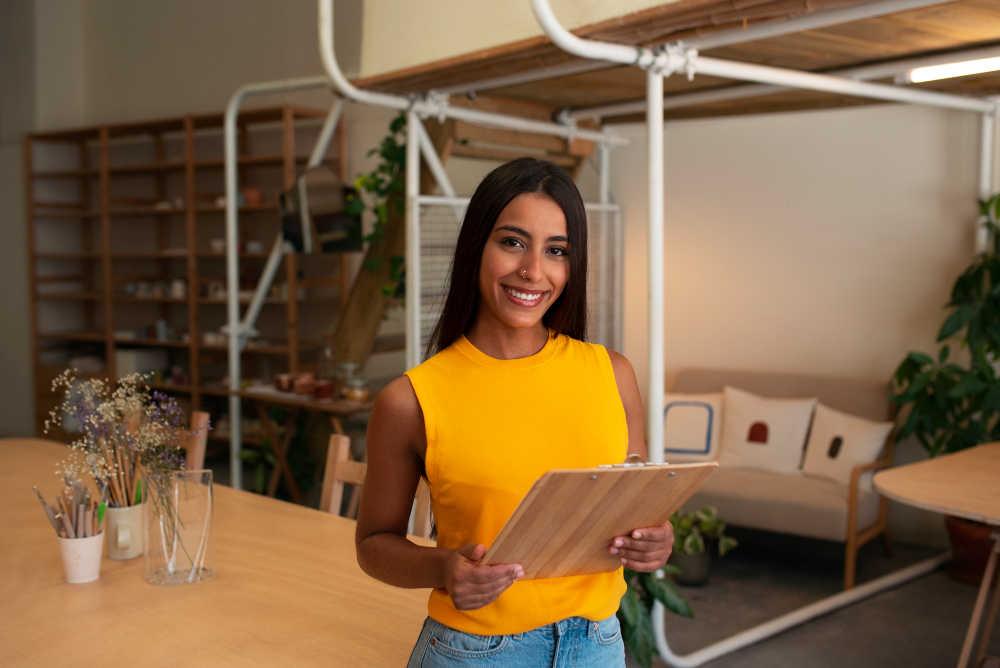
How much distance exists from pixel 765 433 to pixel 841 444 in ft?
1.33

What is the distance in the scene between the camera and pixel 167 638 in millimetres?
1751

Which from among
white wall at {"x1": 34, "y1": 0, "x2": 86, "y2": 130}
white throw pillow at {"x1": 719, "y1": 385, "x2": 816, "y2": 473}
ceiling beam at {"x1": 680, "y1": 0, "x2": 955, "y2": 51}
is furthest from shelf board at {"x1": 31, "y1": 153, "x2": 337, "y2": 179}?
ceiling beam at {"x1": 680, "y1": 0, "x2": 955, "y2": 51}

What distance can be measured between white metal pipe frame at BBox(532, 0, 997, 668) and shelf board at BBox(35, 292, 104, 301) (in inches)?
235

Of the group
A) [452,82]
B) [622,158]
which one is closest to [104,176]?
[622,158]

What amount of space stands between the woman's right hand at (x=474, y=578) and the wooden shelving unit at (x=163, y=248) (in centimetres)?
510

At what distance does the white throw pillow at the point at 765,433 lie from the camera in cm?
467

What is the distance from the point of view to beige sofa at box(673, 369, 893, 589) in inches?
163

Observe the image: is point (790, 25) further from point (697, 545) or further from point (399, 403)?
point (697, 545)

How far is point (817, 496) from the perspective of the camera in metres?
4.24

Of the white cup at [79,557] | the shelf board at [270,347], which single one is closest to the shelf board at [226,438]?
the shelf board at [270,347]

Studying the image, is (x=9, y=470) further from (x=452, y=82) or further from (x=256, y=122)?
(x=256, y=122)

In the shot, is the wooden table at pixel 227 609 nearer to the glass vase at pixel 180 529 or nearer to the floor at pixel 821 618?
the glass vase at pixel 180 529

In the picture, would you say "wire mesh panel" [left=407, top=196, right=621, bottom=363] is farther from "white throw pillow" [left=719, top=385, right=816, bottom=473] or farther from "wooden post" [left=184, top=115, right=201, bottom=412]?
"wooden post" [left=184, top=115, right=201, bottom=412]

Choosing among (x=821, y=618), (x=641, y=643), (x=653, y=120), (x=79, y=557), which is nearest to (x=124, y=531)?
(x=79, y=557)
